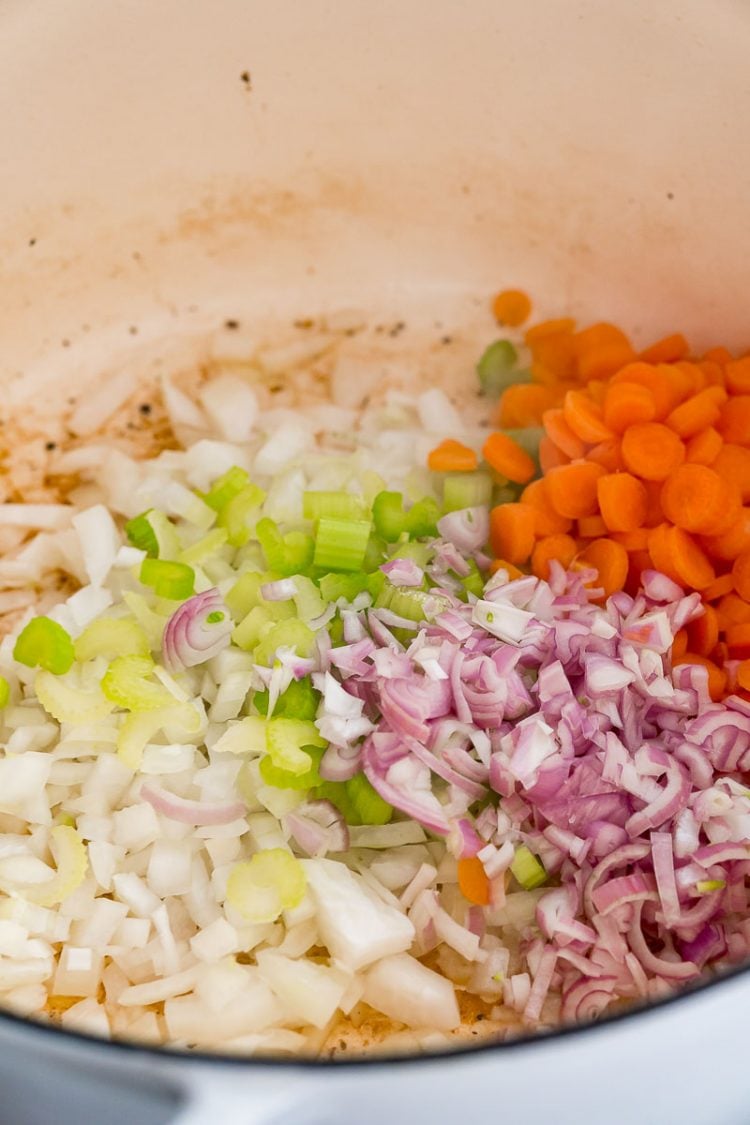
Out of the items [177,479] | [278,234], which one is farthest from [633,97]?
[177,479]

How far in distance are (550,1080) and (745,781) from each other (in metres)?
0.58

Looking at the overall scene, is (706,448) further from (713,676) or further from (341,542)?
(341,542)

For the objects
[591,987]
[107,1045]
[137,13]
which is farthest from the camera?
[137,13]

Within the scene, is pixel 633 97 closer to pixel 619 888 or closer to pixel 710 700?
pixel 710 700

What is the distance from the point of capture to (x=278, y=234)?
1557 mm

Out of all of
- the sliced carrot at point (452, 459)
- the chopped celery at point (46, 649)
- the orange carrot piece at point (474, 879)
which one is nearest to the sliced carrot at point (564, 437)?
the sliced carrot at point (452, 459)

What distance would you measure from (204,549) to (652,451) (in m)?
0.56

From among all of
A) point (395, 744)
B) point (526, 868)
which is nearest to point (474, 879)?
point (526, 868)

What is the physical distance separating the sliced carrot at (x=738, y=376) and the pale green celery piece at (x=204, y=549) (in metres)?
0.68

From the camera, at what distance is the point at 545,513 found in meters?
1.31

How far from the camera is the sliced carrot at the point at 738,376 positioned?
1.33 m

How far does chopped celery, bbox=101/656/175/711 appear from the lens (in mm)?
1114

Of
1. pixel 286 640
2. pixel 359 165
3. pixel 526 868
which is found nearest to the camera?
pixel 526 868

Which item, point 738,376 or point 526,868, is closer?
point 526,868
